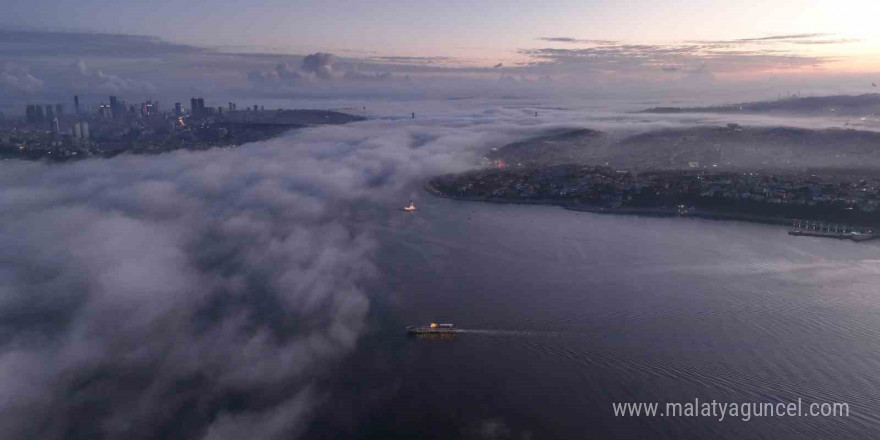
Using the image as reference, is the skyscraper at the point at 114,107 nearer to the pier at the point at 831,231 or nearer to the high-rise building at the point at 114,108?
the high-rise building at the point at 114,108

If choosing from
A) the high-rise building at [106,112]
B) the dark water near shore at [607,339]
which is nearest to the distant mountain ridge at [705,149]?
the dark water near shore at [607,339]

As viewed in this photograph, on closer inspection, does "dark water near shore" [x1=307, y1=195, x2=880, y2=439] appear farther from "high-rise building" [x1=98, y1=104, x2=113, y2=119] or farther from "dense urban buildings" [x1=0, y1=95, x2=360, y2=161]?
"high-rise building" [x1=98, y1=104, x2=113, y2=119]

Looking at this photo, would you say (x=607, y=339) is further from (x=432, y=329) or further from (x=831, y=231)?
(x=831, y=231)

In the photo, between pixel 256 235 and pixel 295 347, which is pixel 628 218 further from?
pixel 295 347

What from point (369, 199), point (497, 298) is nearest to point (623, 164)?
point (369, 199)

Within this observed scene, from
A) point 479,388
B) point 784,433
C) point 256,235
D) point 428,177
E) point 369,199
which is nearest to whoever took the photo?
point 784,433

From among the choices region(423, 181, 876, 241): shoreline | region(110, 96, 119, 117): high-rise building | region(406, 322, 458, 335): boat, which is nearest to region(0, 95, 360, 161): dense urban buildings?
region(110, 96, 119, 117): high-rise building

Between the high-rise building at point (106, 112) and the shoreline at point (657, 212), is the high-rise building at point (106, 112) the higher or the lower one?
the higher one

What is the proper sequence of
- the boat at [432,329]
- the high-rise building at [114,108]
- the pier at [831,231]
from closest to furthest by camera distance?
the boat at [432,329] → the pier at [831,231] → the high-rise building at [114,108]
